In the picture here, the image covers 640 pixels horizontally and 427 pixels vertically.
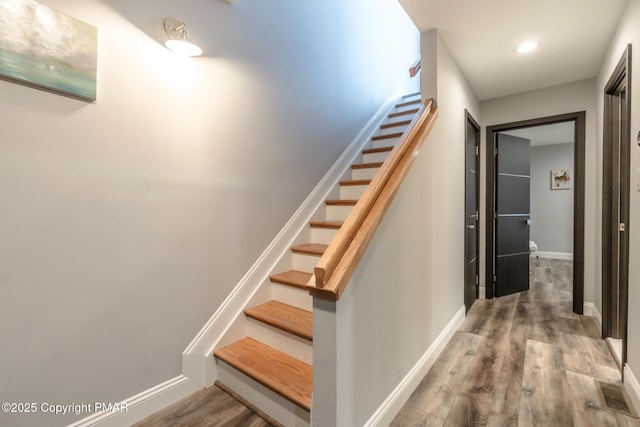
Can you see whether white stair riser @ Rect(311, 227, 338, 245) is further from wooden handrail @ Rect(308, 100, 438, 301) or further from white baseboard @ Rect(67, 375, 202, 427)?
white baseboard @ Rect(67, 375, 202, 427)

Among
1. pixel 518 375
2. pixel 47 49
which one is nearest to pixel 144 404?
pixel 47 49

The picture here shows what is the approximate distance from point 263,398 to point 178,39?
196cm

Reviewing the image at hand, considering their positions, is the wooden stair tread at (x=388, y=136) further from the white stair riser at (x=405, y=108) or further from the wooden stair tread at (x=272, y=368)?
the wooden stair tread at (x=272, y=368)

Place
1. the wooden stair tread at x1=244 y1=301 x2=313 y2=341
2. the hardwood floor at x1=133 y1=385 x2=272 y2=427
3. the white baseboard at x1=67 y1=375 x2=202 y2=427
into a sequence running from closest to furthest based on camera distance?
1. the white baseboard at x1=67 y1=375 x2=202 y2=427
2. the hardwood floor at x1=133 y1=385 x2=272 y2=427
3. the wooden stair tread at x1=244 y1=301 x2=313 y2=341

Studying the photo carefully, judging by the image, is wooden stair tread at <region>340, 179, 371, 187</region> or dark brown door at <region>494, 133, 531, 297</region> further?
dark brown door at <region>494, 133, 531, 297</region>

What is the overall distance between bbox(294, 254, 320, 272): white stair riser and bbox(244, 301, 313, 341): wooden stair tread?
327 mm

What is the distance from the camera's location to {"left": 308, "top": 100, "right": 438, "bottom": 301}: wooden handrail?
3.58 ft

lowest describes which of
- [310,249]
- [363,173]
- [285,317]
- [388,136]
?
[285,317]

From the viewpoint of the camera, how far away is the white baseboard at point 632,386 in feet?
5.09

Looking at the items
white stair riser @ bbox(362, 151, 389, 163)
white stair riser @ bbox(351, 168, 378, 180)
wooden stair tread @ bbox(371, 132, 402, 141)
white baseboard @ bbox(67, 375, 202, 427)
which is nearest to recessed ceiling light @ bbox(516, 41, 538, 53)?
wooden stair tread @ bbox(371, 132, 402, 141)

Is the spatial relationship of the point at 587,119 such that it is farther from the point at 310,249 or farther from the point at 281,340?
the point at 281,340

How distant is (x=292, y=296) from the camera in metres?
2.04

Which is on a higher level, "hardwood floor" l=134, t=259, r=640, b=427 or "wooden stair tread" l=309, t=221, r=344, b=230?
"wooden stair tread" l=309, t=221, r=344, b=230

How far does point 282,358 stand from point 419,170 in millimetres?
1391
